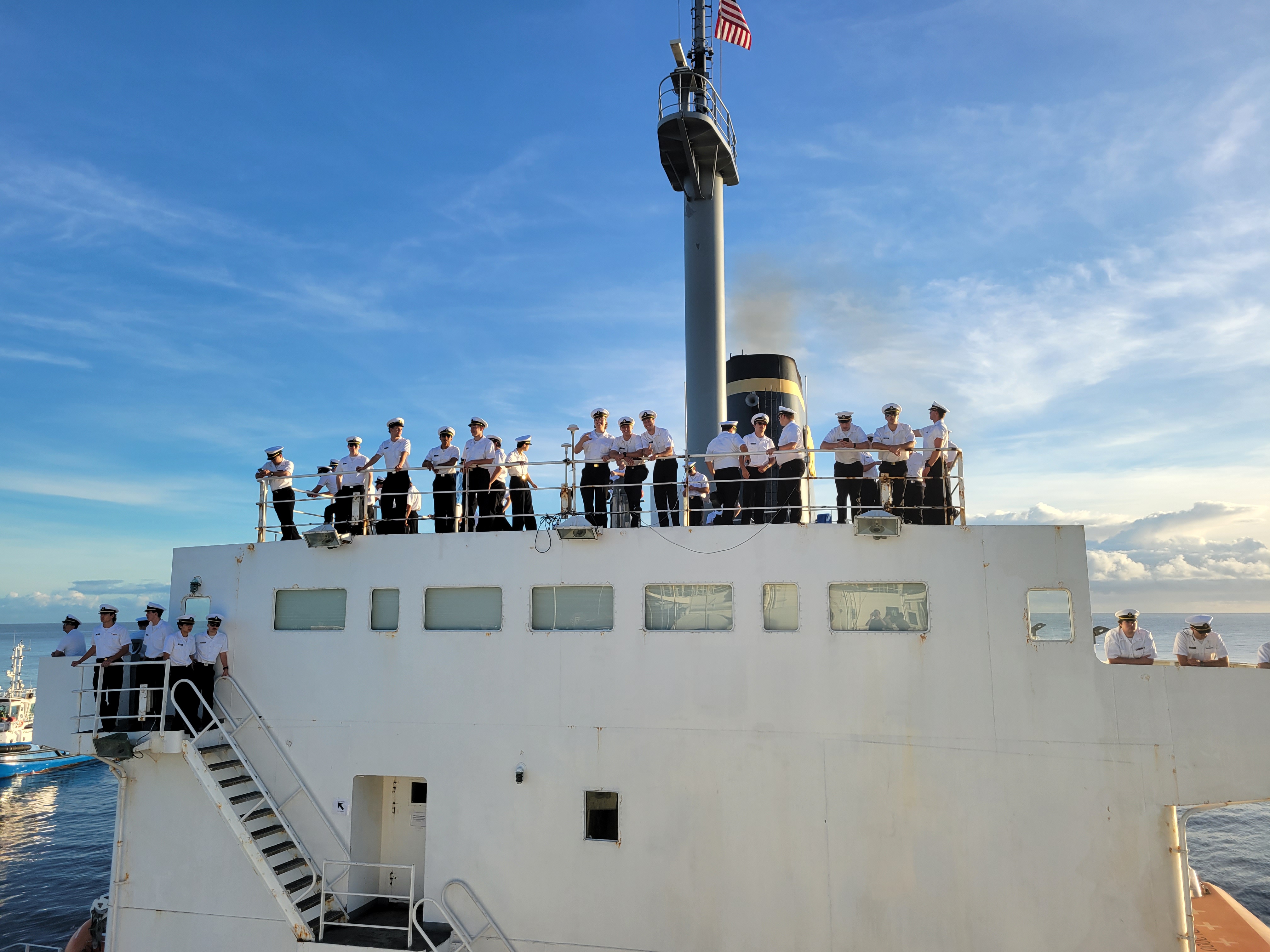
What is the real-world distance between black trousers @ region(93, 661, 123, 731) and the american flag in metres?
14.6

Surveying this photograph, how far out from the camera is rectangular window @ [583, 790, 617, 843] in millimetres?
9156

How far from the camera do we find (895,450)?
10047 millimetres

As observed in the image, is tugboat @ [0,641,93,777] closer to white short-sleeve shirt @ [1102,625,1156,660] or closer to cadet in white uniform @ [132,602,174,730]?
cadet in white uniform @ [132,602,174,730]

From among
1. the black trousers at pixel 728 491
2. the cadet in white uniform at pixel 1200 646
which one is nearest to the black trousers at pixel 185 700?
the black trousers at pixel 728 491

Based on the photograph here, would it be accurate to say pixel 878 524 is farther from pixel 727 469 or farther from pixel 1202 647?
pixel 1202 647

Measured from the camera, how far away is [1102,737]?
27.7 feet

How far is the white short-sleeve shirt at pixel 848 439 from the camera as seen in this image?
10195 mm

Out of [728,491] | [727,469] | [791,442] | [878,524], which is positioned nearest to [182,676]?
[728,491]

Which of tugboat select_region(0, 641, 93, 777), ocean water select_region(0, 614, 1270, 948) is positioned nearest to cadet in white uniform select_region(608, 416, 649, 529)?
ocean water select_region(0, 614, 1270, 948)

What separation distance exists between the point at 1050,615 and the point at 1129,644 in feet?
3.30

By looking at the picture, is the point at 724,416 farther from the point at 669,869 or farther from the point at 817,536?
the point at 669,869

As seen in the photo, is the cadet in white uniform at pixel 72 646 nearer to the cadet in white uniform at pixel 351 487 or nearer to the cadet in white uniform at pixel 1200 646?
the cadet in white uniform at pixel 351 487

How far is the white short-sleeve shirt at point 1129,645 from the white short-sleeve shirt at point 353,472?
9568 millimetres

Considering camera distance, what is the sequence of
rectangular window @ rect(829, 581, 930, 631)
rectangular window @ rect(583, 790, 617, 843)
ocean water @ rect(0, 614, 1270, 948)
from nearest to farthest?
rectangular window @ rect(829, 581, 930, 631)
rectangular window @ rect(583, 790, 617, 843)
ocean water @ rect(0, 614, 1270, 948)
